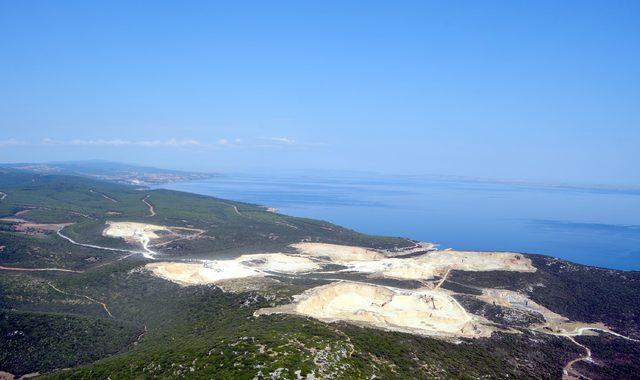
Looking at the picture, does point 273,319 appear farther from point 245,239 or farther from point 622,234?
point 622,234

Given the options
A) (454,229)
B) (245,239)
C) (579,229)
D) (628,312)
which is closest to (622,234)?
(579,229)

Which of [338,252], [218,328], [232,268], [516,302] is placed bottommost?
[338,252]

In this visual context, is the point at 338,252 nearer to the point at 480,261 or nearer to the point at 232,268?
the point at 232,268

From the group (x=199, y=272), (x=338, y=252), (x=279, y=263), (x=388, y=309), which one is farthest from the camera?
(x=338, y=252)

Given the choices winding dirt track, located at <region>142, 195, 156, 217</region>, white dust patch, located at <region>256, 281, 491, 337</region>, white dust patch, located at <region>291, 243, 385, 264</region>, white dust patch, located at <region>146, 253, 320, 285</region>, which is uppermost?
winding dirt track, located at <region>142, 195, 156, 217</region>

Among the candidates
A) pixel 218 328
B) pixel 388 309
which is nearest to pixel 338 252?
pixel 388 309

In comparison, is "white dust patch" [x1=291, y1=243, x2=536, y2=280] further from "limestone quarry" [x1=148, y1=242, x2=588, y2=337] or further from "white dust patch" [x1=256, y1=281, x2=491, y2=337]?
"white dust patch" [x1=256, y1=281, x2=491, y2=337]

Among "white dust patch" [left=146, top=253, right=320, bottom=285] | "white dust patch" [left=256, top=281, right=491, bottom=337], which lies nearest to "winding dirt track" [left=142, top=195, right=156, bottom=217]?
"white dust patch" [left=146, top=253, right=320, bottom=285]

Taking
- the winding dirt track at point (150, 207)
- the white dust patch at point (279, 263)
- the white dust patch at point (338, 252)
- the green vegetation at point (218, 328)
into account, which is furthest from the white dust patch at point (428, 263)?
the winding dirt track at point (150, 207)

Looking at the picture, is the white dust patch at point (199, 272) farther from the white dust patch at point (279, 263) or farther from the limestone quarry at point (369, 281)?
the white dust patch at point (279, 263)
